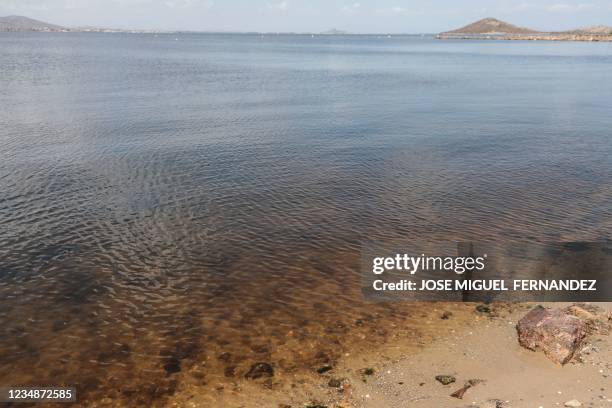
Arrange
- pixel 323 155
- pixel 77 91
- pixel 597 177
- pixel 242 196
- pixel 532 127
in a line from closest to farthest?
pixel 242 196
pixel 597 177
pixel 323 155
pixel 532 127
pixel 77 91

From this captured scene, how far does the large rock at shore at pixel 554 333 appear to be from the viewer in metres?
16.2

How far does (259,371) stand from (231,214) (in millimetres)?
14451

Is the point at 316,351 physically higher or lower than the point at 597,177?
lower

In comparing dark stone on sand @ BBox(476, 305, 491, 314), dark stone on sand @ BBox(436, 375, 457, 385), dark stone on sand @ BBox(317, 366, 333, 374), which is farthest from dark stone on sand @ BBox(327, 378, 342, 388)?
dark stone on sand @ BBox(476, 305, 491, 314)

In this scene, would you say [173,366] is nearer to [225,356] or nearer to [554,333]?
[225,356]

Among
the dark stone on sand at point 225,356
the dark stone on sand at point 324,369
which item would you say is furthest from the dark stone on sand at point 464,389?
the dark stone on sand at point 225,356

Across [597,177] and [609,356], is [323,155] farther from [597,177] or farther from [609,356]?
[609,356]

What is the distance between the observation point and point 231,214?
29781 millimetres

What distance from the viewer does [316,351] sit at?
Answer: 17.6m

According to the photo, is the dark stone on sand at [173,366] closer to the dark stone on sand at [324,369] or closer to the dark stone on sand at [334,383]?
the dark stone on sand at [324,369]

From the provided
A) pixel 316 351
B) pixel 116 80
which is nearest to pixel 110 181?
pixel 316 351

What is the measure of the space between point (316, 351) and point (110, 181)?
22.9 metres

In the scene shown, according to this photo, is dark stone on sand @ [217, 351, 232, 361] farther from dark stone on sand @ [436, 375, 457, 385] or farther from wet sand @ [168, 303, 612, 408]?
dark stone on sand @ [436, 375, 457, 385]

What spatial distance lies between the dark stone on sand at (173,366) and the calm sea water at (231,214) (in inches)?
2.3
